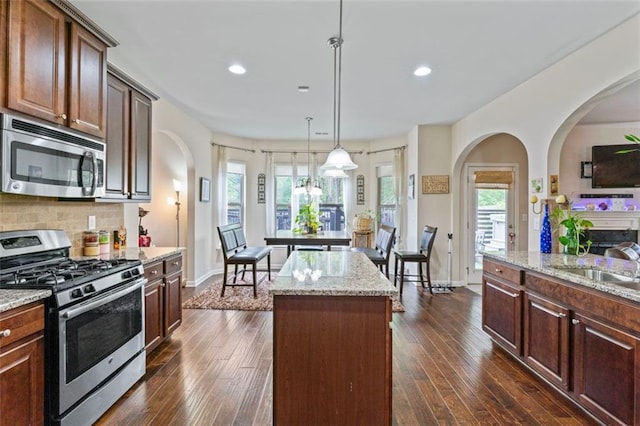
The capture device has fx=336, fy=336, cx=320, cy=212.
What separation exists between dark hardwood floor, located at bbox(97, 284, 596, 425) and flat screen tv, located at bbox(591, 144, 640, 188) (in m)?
3.01

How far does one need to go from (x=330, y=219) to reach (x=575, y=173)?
420 cm

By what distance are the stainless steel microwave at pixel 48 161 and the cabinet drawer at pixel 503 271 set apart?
3332 mm

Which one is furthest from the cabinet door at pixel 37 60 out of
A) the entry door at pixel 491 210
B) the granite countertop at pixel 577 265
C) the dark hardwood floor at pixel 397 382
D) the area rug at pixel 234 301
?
the entry door at pixel 491 210

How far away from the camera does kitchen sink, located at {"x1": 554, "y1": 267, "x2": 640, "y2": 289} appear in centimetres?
213

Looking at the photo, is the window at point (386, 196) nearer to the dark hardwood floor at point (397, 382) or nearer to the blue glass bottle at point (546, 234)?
the dark hardwood floor at point (397, 382)

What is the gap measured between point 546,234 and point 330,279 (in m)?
2.42

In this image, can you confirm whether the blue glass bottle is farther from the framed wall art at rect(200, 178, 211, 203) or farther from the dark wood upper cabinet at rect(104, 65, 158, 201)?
the framed wall art at rect(200, 178, 211, 203)

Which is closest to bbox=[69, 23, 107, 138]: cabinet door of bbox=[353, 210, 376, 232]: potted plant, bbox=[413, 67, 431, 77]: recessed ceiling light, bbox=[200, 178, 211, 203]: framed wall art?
bbox=[413, 67, 431, 77]: recessed ceiling light

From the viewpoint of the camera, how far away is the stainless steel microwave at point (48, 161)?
5.87 ft

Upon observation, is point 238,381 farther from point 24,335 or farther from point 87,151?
point 87,151

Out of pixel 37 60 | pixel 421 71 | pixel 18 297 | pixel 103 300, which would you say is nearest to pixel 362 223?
pixel 421 71

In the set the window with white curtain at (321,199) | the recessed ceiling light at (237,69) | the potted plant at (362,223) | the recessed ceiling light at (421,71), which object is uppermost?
the recessed ceiling light at (421,71)

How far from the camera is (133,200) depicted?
3066 mm

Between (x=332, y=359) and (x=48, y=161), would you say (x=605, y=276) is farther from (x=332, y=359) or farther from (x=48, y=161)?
(x=48, y=161)
